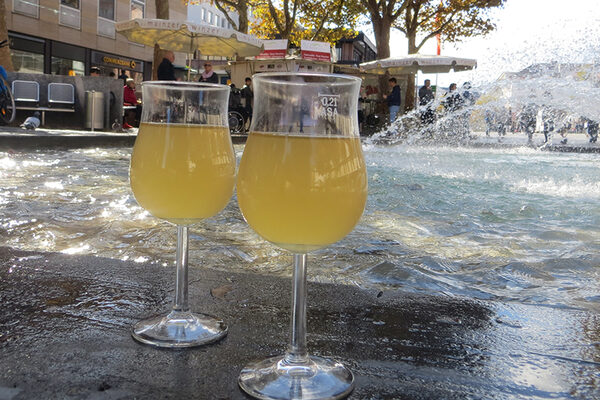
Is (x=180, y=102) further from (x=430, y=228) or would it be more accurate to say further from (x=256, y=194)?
(x=430, y=228)

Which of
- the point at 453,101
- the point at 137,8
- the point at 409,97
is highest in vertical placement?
the point at 137,8

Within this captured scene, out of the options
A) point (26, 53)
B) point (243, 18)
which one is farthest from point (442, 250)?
point (26, 53)

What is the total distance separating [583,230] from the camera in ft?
14.0

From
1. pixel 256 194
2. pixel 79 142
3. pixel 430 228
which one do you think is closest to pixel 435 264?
pixel 430 228

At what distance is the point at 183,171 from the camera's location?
1405 mm

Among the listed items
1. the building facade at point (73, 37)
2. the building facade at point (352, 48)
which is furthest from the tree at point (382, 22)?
the building facade at point (352, 48)

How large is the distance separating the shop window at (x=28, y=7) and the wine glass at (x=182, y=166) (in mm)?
25991

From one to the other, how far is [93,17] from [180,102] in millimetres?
29726

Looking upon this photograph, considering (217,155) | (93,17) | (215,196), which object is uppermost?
(93,17)

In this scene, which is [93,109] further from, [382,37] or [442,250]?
[382,37]

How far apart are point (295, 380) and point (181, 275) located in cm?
46

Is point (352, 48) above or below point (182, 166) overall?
above

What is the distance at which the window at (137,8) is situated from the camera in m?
30.6

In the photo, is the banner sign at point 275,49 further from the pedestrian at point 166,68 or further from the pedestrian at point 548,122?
the pedestrian at point 166,68
